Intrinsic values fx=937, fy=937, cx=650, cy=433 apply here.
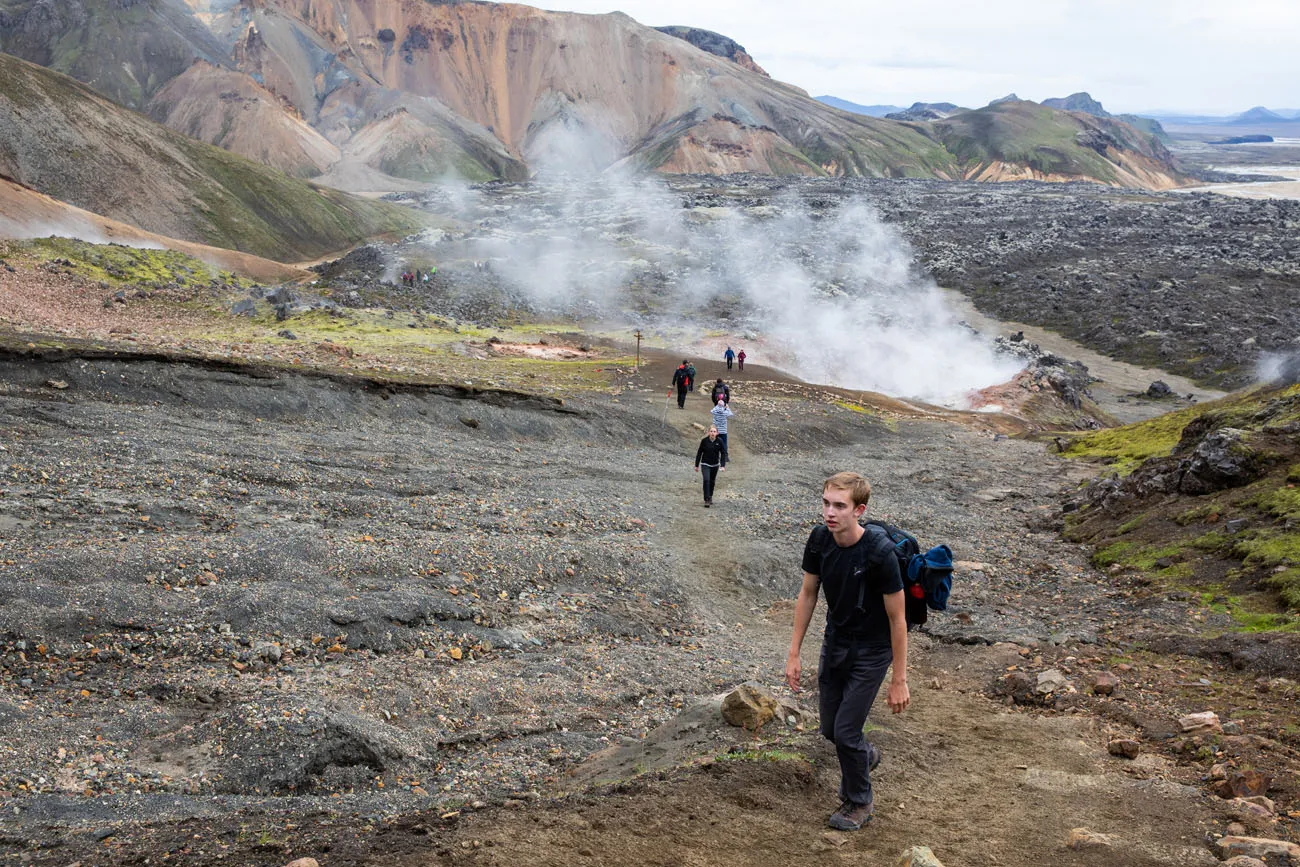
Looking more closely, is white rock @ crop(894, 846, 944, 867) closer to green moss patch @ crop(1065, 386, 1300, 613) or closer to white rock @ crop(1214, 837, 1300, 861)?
white rock @ crop(1214, 837, 1300, 861)

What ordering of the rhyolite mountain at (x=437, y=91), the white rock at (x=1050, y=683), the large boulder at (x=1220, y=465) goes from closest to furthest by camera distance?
the white rock at (x=1050, y=683) → the large boulder at (x=1220, y=465) → the rhyolite mountain at (x=437, y=91)

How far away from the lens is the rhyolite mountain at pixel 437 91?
14162cm

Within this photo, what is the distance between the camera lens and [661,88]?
188875 mm

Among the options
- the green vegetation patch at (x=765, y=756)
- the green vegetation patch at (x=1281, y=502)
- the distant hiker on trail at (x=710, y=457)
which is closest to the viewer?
the green vegetation patch at (x=765, y=756)

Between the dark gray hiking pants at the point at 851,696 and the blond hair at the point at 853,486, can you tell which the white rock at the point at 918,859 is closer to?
the dark gray hiking pants at the point at 851,696

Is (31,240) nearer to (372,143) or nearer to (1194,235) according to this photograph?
(1194,235)

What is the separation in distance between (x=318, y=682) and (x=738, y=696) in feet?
13.1

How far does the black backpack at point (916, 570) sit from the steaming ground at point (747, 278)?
37.5 metres

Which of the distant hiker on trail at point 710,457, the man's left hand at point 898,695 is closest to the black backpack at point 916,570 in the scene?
the man's left hand at point 898,695

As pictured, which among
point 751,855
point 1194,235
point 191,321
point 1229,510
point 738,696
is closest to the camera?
point 751,855

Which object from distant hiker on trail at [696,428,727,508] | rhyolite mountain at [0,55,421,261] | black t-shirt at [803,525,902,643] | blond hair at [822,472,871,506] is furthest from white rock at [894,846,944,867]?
rhyolite mountain at [0,55,421,261]

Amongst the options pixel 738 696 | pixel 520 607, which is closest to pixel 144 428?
pixel 520 607

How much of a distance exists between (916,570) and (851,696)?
39.4 inches

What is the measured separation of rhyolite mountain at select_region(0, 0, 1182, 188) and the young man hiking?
140857 millimetres
